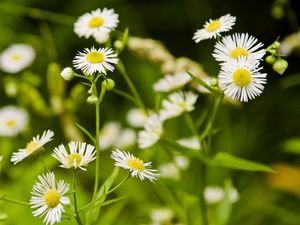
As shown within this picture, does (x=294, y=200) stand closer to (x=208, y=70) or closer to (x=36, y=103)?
(x=208, y=70)

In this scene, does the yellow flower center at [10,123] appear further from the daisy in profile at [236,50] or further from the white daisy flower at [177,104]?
the daisy in profile at [236,50]

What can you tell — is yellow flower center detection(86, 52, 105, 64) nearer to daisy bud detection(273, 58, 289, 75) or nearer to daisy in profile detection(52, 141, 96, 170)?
daisy in profile detection(52, 141, 96, 170)

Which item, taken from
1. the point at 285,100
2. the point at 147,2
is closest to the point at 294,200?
the point at 285,100

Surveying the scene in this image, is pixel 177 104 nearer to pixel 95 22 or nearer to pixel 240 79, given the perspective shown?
pixel 95 22

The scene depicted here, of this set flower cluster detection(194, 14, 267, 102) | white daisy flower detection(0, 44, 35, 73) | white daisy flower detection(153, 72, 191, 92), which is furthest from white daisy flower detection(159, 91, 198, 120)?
white daisy flower detection(0, 44, 35, 73)

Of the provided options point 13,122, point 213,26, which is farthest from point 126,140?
point 213,26

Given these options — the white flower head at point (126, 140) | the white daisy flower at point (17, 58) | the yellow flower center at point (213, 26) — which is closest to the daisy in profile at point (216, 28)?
the yellow flower center at point (213, 26)
